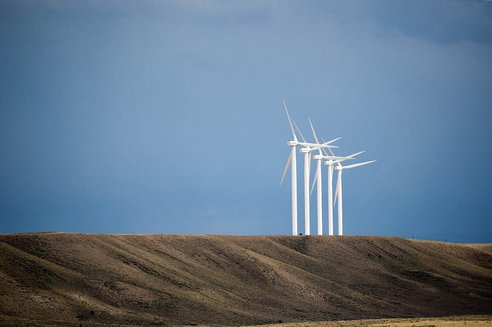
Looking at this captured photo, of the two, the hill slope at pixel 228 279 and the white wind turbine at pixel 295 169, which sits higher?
the white wind turbine at pixel 295 169

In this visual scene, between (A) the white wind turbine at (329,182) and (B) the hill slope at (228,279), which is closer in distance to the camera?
(B) the hill slope at (228,279)

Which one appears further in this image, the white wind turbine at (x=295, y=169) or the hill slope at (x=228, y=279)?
the white wind turbine at (x=295, y=169)

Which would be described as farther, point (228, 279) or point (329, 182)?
point (329, 182)

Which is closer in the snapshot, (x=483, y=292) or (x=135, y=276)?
(x=135, y=276)

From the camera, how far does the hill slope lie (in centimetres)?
8606

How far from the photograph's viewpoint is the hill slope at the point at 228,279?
8606 centimetres

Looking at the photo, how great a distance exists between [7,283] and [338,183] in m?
81.2

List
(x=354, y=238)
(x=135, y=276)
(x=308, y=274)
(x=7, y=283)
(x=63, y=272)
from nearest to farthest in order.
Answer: (x=7, y=283) → (x=63, y=272) → (x=135, y=276) → (x=308, y=274) → (x=354, y=238)

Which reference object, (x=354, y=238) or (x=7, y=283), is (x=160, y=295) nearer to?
(x=7, y=283)

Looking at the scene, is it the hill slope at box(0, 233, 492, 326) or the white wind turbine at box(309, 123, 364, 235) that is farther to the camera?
the white wind turbine at box(309, 123, 364, 235)

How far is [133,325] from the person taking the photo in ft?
274

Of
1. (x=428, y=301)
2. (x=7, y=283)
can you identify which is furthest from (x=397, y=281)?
(x=7, y=283)

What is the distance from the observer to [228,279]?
11150cm

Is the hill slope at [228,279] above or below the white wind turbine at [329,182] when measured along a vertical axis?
below
